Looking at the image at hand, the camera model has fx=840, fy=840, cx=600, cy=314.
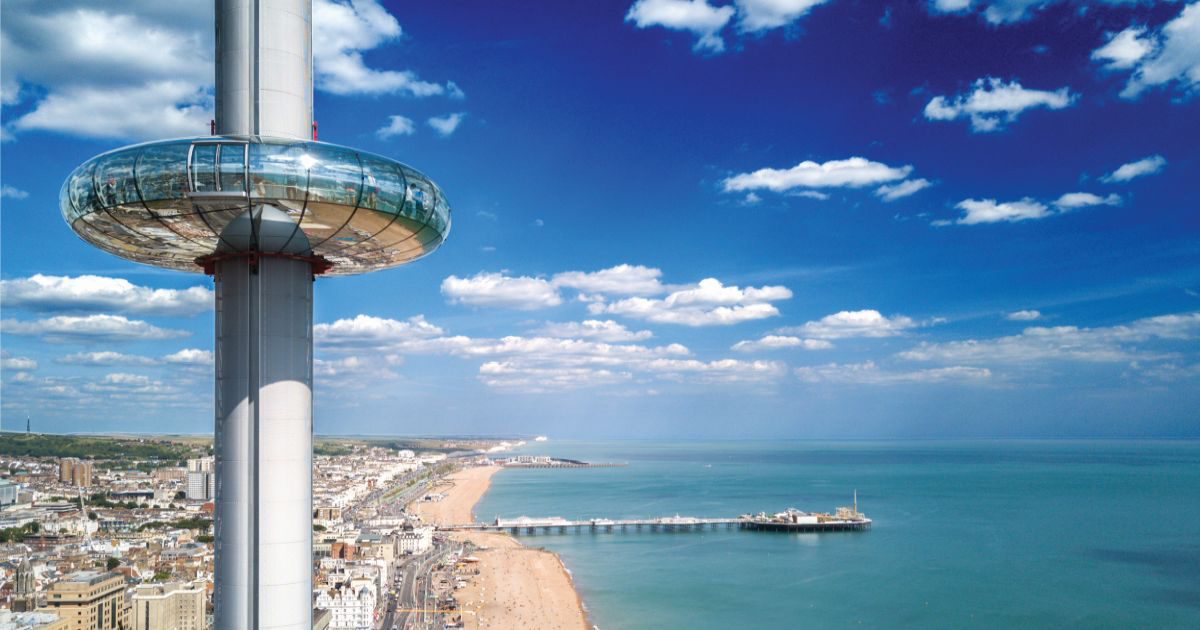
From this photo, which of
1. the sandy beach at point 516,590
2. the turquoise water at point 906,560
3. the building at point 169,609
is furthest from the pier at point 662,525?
the building at point 169,609

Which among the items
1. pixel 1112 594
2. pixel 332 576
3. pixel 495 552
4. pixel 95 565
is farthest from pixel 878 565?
pixel 95 565

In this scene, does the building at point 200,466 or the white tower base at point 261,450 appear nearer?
the white tower base at point 261,450

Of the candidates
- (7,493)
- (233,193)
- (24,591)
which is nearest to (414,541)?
(24,591)

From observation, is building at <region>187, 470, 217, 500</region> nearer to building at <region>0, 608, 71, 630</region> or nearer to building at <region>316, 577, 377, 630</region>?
building at <region>316, 577, 377, 630</region>

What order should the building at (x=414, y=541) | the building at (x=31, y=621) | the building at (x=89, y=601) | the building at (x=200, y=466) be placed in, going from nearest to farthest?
the building at (x=31, y=621) → the building at (x=89, y=601) → the building at (x=414, y=541) → the building at (x=200, y=466)

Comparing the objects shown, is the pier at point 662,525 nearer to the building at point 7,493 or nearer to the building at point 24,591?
the building at point 24,591

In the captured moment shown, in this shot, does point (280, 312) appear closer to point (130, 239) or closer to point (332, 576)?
point (130, 239)

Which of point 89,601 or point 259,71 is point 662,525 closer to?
point 89,601
